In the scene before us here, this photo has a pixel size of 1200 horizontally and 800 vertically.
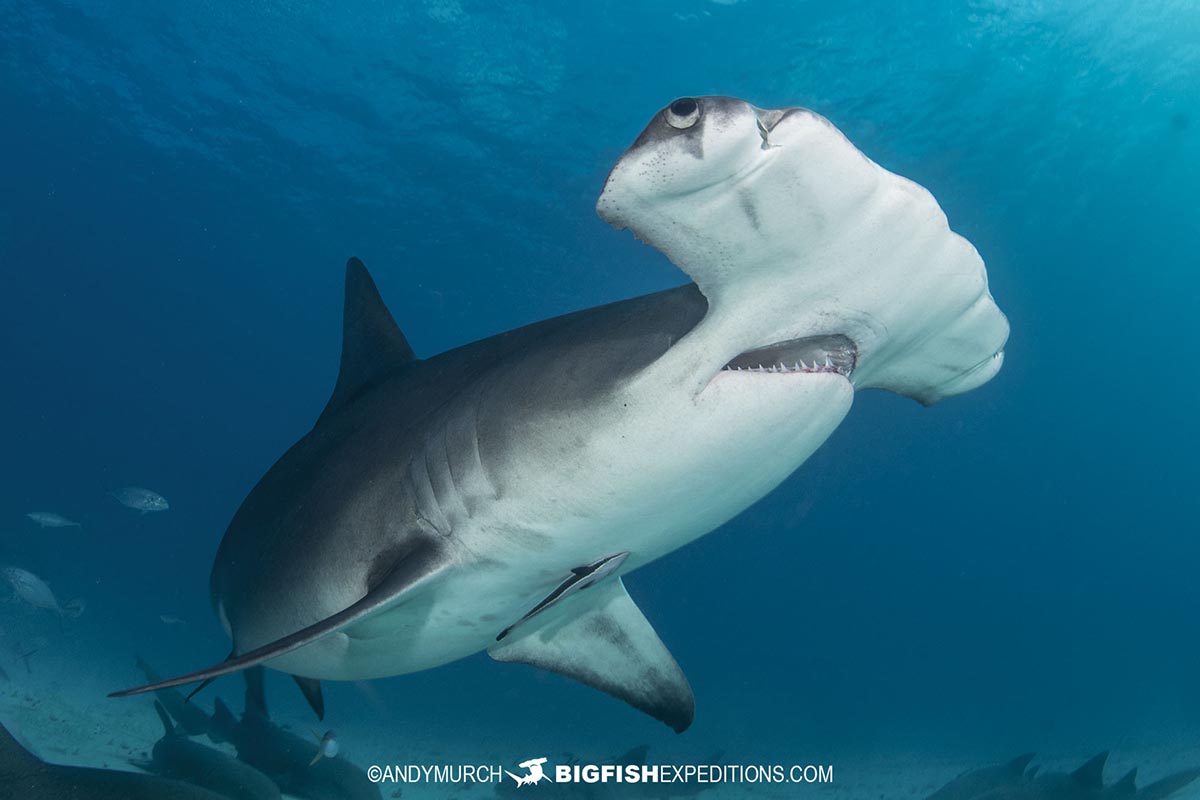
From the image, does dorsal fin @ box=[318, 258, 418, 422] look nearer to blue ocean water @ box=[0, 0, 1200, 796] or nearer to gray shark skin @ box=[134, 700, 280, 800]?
gray shark skin @ box=[134, 700, 280, 800]

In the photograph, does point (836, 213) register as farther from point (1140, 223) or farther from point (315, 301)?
point (315, 301)

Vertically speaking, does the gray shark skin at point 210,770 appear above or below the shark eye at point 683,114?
below

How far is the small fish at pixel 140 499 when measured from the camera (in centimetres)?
1216

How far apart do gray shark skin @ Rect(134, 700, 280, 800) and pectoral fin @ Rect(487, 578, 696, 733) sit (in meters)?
3.59

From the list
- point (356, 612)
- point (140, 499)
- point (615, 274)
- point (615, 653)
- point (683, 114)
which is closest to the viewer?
point (683, 114)

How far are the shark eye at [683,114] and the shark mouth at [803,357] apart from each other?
2.40ft

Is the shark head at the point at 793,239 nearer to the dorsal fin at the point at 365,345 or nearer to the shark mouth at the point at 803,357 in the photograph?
the shark mouth at the point at 803,357

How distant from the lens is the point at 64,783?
3014 mm

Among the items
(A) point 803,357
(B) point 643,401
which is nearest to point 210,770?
(B) point 643,401

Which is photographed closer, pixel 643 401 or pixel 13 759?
pixel 643 401

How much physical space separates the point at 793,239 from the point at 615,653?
2.79m

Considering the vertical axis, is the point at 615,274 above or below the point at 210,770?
above

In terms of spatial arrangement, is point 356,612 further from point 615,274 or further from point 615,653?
point 615,274

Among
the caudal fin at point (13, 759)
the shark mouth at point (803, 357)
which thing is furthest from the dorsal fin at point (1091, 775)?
the caudal fin at point (13, 759)
